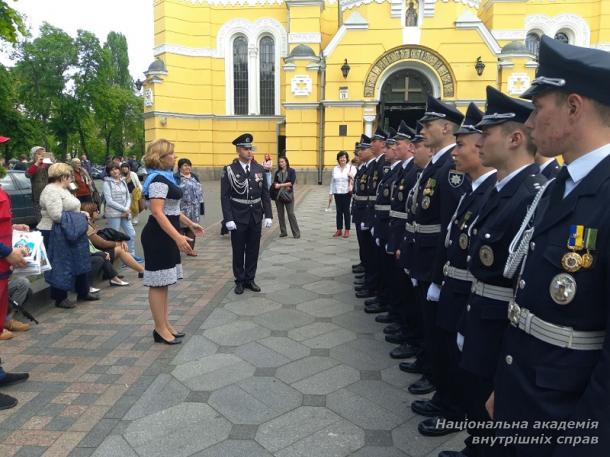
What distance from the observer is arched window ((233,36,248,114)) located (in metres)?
24.2

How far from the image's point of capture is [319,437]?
312 cm

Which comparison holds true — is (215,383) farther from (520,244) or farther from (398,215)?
(520,244)

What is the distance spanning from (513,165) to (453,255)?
66 cm

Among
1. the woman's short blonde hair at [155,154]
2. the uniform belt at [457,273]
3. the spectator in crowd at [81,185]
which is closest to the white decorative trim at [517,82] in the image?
the spectator in crowd at [81,185]

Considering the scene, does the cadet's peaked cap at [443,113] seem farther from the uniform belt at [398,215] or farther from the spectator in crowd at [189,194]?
the spectator in crowd at [189,194]

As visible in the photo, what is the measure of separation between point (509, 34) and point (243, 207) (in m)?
19.5

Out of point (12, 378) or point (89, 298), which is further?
point (89, 298)

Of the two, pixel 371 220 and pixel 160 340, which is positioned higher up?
pixel 371 220

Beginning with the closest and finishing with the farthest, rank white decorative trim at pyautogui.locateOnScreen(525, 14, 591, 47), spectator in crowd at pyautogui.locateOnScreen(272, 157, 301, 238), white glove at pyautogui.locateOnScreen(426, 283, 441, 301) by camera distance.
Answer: white glove at pyautogui.locateOnScreen(426, 283, 441, 301)
spectator in crowd at pyautogui.locateOnScreen(272, 157, 301, 238)
white decorative trim at pyautogui.locateOnScreen(525, 14, 591, 47)

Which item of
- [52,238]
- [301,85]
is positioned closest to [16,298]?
[52,238]

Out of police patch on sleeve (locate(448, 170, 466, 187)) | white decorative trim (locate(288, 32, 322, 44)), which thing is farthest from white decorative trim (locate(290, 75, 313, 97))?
police patch on sleeve (locate(448, 170, 466, 187))

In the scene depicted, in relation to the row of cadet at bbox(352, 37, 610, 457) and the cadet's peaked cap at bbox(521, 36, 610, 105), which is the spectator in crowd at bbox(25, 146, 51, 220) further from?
the cadet's peaked cap at bbox(521, 36, 610, 105)

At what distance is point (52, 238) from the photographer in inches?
222

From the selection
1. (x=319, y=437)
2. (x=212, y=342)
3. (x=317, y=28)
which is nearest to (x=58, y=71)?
(x=317, y=28)
